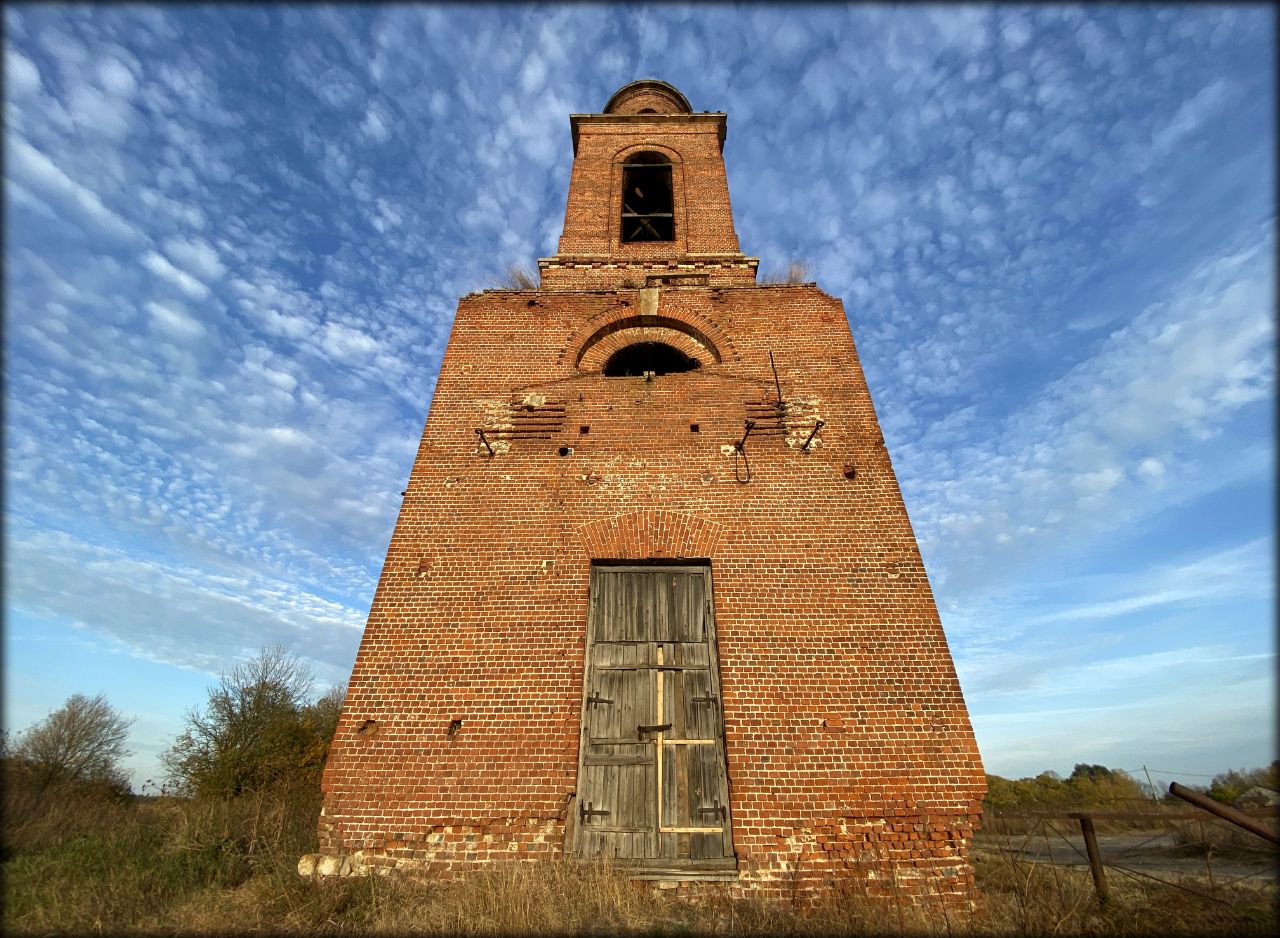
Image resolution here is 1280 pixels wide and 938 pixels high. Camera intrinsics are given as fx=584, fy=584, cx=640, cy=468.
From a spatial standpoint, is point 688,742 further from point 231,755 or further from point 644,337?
point 231,755

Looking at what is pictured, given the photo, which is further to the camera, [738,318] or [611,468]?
[738,318]

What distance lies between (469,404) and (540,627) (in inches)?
135

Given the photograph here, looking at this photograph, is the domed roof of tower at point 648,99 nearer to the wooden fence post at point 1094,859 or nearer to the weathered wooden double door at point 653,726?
the weathered wooden double door at point 653,726

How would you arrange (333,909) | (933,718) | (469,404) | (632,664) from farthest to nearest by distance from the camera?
1. (469,404)
2. (632,664)
3. (933,718)
4. (333,909)

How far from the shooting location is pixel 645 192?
13391 millimetres

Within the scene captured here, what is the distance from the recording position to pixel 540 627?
6.34 metres

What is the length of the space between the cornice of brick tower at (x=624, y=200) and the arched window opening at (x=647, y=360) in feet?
3.92

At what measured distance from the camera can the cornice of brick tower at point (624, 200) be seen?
10.5 meters


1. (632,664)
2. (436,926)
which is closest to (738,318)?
(632,664)

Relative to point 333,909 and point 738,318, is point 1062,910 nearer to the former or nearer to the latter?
point 333,909

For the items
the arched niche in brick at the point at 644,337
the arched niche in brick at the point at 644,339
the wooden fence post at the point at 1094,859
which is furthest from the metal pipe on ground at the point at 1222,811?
the arched niche in brick at the point at 644,339

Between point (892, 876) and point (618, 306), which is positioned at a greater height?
point (618, 306)

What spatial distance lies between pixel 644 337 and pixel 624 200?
16.9 ft

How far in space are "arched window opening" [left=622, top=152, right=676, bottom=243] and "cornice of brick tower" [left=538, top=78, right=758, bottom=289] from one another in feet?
0.45
